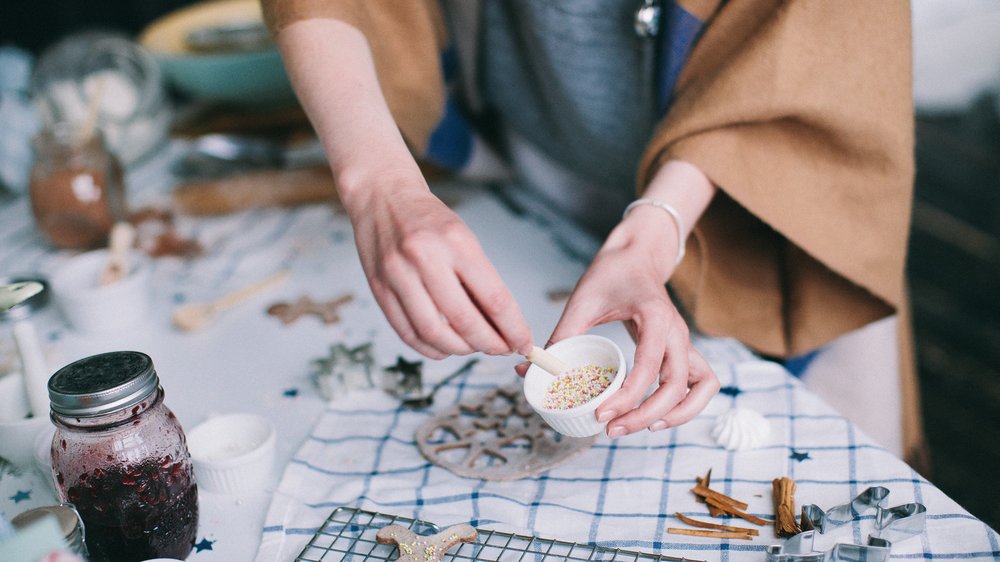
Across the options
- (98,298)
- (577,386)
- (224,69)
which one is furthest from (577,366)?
(224,69)

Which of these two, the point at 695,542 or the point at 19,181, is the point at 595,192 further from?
the point at 19,181

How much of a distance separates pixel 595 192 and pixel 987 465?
1.27 meters

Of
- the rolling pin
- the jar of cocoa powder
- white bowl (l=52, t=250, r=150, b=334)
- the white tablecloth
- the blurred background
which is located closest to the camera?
the white tablecloth

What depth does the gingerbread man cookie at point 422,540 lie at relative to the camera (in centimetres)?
63

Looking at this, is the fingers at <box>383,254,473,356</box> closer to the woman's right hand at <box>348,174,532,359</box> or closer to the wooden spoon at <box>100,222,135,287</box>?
the woman's right hand at <box>348,174,532,359</box>

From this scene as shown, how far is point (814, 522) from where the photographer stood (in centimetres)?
64

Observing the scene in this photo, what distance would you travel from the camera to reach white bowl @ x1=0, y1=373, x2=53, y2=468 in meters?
0.77

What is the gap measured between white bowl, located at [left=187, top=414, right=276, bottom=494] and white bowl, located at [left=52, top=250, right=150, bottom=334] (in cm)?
33

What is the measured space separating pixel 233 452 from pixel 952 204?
2.32m

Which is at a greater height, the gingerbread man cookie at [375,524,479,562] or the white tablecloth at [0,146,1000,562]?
the gingerbread man cookie at [375,524,479,562]

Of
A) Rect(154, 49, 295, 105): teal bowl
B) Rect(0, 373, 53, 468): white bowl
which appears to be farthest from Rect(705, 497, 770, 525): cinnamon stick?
Rect(154, 49, 295, 105): teal bowl

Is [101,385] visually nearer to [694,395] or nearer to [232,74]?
[694,395]

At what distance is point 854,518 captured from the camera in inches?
25.1

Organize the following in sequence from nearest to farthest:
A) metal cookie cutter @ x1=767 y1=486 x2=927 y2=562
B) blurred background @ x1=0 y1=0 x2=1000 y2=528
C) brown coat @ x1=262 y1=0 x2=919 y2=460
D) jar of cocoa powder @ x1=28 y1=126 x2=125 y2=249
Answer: metal cookie cutter @ x1=767 y1=486 x2=927 y2=562
brown coat @ x1=262 y1=0 x2=919 y2=460
jar of cocoa powder @ x1=28 y1=126 x2=125 y2=249
blurred background @ x1=0 y1=0 x2=1000 y2=528
